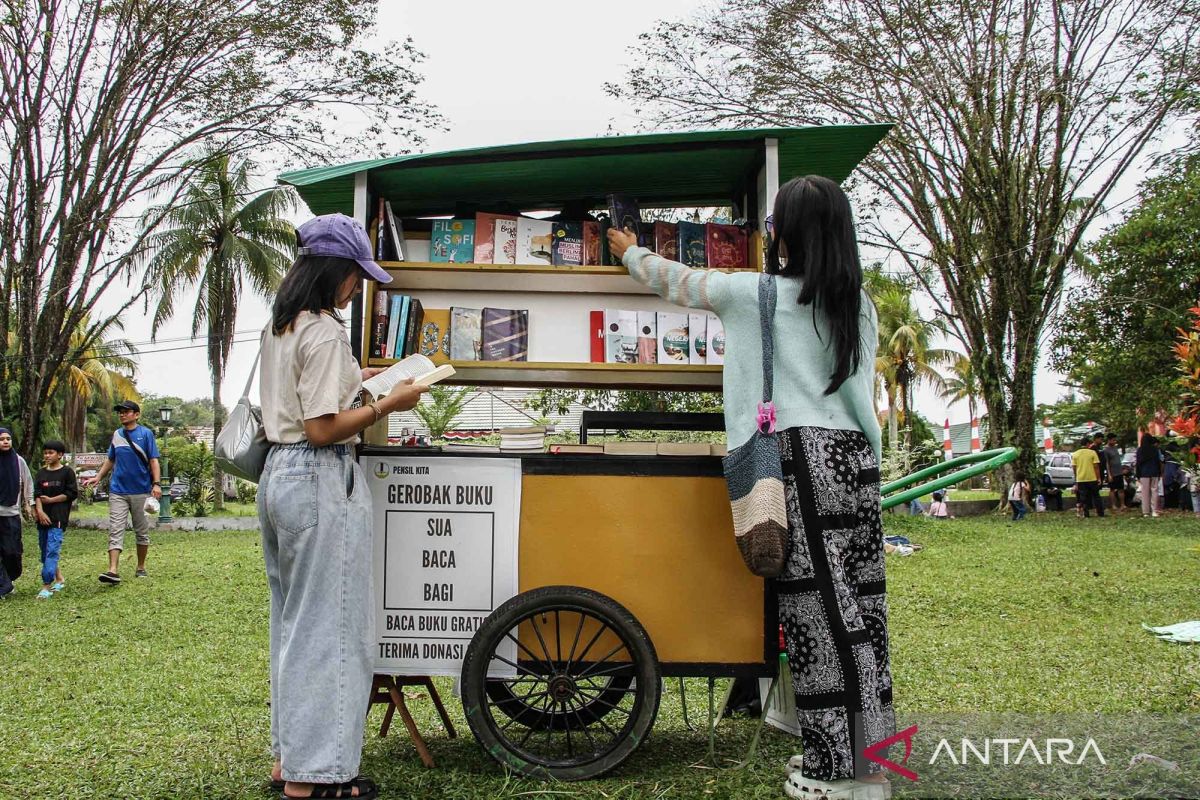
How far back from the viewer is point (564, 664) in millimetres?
3467

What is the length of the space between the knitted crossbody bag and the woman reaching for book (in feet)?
0.09

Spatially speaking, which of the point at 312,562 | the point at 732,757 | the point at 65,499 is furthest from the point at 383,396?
the point at 65,499

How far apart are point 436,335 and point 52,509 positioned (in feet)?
25.2

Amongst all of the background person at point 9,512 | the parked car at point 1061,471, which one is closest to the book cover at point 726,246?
the background person at point 9,512

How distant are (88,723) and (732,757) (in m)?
3.14

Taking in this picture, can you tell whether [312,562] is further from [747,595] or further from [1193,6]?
[1193,6]

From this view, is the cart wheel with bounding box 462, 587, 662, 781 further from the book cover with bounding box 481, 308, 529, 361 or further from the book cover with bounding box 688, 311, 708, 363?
the book cover with bounding box 688, 311, 708, 363

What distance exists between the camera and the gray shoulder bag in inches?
126

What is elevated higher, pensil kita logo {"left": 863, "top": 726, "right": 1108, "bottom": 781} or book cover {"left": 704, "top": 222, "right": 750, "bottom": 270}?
book cover {"left": 704, "top": 222, "right": 750, "bottom": 270}

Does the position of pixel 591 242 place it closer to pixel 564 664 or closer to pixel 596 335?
pixel 596 335

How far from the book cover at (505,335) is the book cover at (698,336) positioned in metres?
0.72

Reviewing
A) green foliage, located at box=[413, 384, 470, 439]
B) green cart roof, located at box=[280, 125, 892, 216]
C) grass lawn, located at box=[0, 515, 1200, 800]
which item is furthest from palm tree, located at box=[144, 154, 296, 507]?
green cart roof, located at box=[280, 125, 892, 216]

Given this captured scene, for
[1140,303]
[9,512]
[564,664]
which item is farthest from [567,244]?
[1140,303]

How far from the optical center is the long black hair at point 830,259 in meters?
3.21
